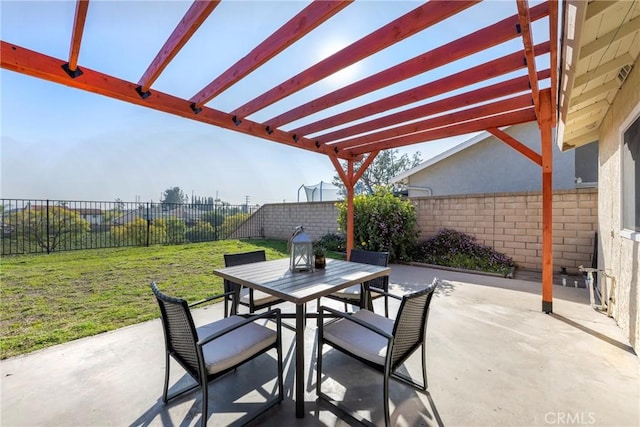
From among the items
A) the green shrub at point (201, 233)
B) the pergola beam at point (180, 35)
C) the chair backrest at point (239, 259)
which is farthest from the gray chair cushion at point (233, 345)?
the green shrub at point (201, 233)

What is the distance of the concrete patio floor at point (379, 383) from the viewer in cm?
170

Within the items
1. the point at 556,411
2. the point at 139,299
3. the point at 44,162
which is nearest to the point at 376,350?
the point at 556,411

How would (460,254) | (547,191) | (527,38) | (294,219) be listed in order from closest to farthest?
(527,38), (547,191), (460,254), (294,219)

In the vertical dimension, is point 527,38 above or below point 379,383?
above

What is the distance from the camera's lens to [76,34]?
1.89 m

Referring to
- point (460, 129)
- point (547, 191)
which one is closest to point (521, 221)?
point (547, 191)

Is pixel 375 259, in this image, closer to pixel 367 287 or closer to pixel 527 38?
pixel 367 287

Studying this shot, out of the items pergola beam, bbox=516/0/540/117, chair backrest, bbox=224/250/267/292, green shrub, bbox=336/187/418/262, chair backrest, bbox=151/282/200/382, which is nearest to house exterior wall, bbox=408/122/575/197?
green shrub, bbox=336/187/418/262

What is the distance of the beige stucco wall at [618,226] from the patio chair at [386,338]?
211 cm

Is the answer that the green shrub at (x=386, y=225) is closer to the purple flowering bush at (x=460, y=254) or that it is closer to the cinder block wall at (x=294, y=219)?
the purple flowering bush at (x=460, y=254)

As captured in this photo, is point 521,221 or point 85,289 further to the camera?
point 521,221

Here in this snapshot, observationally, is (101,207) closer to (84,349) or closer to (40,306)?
(40,306)

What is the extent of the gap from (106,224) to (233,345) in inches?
342

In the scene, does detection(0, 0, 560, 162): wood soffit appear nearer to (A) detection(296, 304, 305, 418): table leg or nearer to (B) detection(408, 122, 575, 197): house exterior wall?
(A) detection(296, 304, 305, 418): table leg
